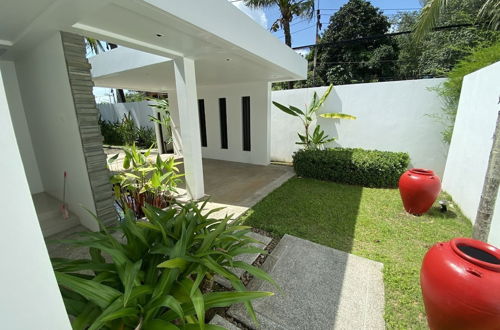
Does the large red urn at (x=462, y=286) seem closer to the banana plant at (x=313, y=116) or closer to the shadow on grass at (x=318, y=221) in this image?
the shadow on grass at (x=318, y=221)

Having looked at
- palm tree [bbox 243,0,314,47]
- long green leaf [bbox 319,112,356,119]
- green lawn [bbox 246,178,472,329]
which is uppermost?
palm tree [bbox 243,0,314,47]

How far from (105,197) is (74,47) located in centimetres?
237

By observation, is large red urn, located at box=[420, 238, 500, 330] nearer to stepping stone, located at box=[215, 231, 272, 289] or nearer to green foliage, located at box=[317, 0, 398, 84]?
stepping stone, located at box=[215, 231, 272, 289]

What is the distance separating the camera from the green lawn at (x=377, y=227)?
8.50ft

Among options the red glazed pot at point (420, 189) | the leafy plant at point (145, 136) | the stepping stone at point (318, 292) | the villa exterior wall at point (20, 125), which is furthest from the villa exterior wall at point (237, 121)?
the villa exterior wall at point (20, 125)

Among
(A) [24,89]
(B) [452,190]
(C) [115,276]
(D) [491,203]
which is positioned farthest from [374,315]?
(A) [24,89]

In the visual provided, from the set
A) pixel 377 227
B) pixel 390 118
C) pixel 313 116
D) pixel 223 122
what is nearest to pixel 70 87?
pixel 377 227

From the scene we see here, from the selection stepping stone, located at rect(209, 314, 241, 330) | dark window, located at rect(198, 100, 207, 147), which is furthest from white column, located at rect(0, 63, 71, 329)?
dark window, located at rect(198, 100, 207, 147)

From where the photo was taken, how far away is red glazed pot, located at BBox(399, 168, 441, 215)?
4285 millimetres

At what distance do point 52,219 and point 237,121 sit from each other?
21.0 feet

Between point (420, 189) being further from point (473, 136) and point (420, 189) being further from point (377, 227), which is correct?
point (473, 136)

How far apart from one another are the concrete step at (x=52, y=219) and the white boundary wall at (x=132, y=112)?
1078 centimetres

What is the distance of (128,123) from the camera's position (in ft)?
45.5

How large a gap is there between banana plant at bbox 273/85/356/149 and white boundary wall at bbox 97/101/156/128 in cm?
993
